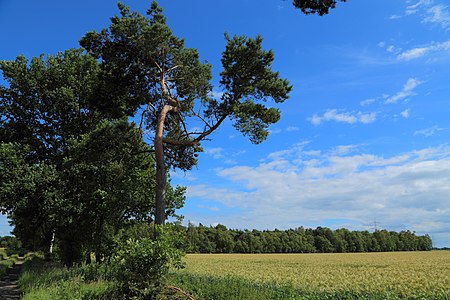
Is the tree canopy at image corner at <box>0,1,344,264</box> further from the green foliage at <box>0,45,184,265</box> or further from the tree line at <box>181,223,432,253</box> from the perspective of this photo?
the tree line at <box>181,223,432,253</box>

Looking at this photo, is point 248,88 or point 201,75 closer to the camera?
point 248,88

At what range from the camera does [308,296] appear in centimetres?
952

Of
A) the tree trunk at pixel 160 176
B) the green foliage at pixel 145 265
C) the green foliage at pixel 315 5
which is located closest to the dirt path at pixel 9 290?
the tree trunk at pixel 160 176

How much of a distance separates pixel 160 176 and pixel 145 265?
5.80 m

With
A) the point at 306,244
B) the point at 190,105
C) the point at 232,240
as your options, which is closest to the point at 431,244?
the point at 306,244

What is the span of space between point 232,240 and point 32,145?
3366 inches

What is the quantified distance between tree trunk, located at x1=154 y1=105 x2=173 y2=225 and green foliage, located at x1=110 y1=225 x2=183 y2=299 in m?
3.98

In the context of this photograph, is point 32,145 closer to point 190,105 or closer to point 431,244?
point 190,105

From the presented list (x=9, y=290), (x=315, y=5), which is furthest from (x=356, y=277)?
(x=9, y=290)

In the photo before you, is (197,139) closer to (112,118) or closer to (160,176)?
(160,176)

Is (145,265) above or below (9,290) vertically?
above

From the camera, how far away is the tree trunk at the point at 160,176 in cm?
1438

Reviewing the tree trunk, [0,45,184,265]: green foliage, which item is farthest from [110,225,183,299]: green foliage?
[0,45,184,265]: green foliage

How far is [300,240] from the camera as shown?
106312mm
